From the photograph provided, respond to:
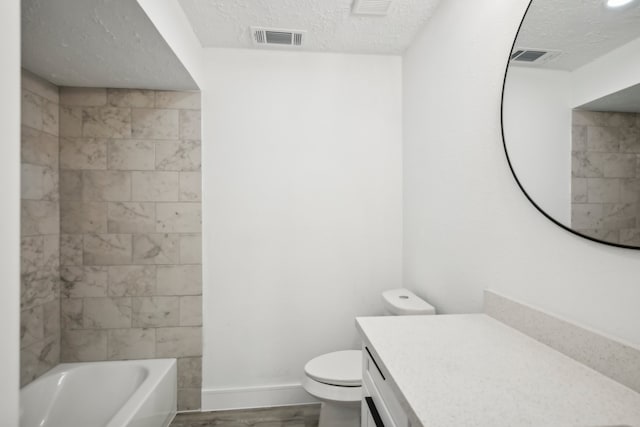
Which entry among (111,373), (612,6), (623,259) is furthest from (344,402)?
(612,6)

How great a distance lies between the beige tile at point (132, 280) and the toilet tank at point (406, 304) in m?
1.56

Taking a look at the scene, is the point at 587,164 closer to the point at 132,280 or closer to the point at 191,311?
the point at 191,311

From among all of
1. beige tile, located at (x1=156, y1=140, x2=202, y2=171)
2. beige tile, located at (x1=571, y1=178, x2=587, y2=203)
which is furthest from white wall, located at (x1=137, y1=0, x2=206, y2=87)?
beige tile, located at (x1=571, y1=178, x2=587, y2=203)

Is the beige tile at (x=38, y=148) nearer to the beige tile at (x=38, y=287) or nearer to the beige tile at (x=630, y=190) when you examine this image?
the beige tile at (x=38, y=287)

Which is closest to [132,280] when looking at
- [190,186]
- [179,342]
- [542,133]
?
[179,342]

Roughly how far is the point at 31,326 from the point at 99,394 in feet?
1.91

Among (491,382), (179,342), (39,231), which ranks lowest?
(179,342)

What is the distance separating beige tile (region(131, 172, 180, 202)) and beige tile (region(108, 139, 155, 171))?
6 centimetres

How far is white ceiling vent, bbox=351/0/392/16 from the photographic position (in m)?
1.69

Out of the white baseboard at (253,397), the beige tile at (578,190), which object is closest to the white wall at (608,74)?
the beige tile at (578,190)

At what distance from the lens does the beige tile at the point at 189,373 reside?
2127 millimetres

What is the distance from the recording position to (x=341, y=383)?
1619mm

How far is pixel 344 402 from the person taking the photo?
1586 mm

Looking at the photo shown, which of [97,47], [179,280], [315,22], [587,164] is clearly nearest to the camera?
[587,164]
